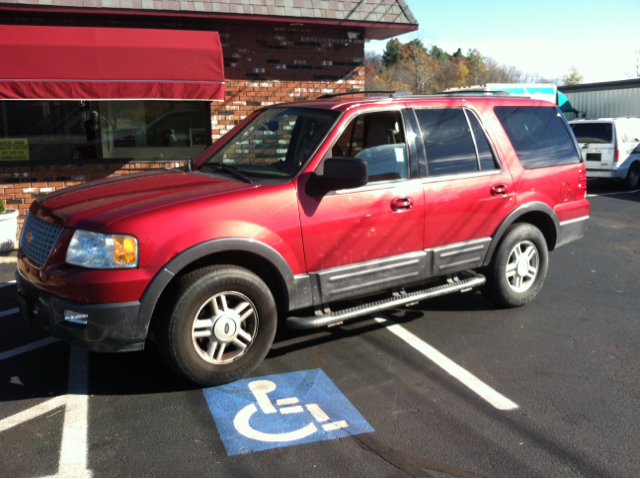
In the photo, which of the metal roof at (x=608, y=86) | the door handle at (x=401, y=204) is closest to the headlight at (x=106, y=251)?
the door handle at (x=401, y=204)

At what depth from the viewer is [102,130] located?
977cm

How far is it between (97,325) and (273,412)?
3.98 ft

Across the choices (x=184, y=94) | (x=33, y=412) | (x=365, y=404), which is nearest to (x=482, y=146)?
(x=365, y=404)

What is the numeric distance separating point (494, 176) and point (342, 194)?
5.51 feet

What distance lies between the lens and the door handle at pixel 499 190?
5.38 meters

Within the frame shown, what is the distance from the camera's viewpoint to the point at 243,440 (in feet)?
11.6

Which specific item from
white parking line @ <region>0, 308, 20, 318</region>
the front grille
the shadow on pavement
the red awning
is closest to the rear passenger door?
the front grille

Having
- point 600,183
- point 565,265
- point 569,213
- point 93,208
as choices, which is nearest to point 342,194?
point 93,208

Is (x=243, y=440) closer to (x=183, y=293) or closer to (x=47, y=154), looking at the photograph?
(x=183, y=293)

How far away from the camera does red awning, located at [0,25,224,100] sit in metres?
8.05

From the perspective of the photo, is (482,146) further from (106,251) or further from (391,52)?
(391,52)

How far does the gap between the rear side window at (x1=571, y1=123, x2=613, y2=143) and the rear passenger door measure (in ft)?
39.7

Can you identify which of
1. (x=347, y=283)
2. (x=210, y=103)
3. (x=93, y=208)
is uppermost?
(x=210, y=103)

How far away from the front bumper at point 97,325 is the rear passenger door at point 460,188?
2425 millimetres
